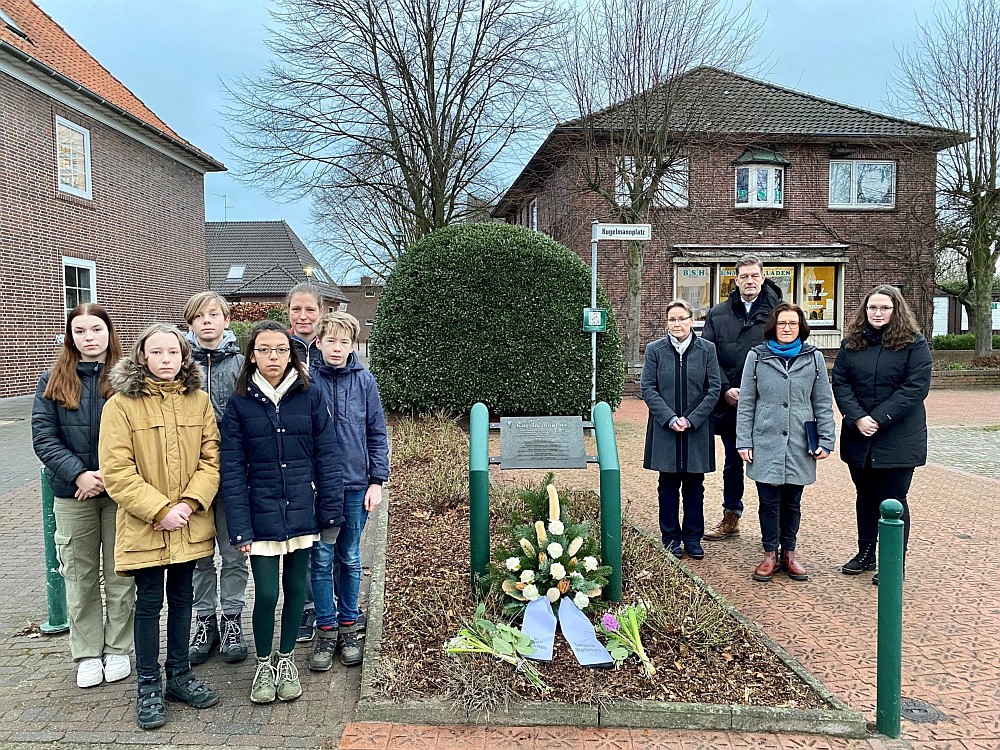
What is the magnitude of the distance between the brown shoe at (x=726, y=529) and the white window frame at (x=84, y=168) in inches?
665

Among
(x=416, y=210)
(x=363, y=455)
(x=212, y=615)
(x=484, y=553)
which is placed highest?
(x=416, y=210)

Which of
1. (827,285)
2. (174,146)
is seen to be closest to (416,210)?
(174,146)

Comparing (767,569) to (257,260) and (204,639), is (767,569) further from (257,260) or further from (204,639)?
(257,260)

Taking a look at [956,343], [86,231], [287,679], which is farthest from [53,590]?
[956,343]

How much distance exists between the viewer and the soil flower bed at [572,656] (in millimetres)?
3354

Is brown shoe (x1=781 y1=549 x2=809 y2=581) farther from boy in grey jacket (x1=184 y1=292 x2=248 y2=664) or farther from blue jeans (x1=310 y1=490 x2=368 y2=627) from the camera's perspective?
boy in grey jacket (x1=184 y1=292 x2=248 y2=664)

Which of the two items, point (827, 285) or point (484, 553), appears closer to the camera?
point (484, 553)

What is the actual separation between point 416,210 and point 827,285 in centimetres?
1331

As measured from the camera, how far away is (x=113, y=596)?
12.0 ft

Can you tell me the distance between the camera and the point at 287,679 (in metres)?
3.50

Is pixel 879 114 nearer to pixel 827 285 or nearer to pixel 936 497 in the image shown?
pixel 827 285

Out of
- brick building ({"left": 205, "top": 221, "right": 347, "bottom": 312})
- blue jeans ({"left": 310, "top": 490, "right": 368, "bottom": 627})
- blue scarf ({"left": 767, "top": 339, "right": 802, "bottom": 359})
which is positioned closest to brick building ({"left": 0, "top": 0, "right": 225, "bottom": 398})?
blue jeans ({"left": 310, "top": 490, "right": 368, "bottom": 627})

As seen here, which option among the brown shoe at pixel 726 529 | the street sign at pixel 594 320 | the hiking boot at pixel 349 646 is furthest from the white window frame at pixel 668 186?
the hiking boot at pixel 349 646

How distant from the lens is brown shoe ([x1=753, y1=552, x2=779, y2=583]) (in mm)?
5051
